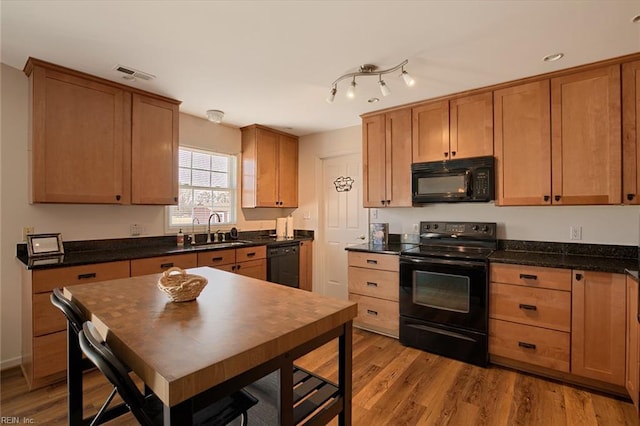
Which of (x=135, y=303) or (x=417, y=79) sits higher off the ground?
(x=417, y=79)

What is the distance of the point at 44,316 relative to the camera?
224 cm

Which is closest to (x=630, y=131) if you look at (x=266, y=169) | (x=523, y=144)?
(x=523, y=144)

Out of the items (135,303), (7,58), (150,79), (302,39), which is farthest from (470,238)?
(7,58)

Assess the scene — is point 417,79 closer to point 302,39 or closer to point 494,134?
point 494,134

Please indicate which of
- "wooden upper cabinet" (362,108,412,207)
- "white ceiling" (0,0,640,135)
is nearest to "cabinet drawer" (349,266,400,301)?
"wooden upper cabinet" (362,108,412,207)

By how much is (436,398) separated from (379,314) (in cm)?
110

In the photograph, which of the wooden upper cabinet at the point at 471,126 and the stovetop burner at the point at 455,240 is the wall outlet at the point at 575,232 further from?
the wooden upper cabinet at the point at 471,126

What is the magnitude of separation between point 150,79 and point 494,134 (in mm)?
3157

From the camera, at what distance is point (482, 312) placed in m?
2.61

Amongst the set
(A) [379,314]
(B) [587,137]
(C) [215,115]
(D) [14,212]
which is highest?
(C) [215,115]

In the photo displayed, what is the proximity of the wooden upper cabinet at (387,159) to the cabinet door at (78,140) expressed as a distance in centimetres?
249

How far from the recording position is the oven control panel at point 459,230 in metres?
3.11

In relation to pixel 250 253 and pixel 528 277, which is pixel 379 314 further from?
pixel 250 253

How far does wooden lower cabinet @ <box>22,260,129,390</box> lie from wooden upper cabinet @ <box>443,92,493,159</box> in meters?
3.44
